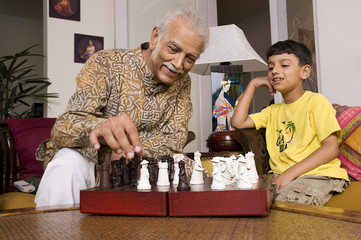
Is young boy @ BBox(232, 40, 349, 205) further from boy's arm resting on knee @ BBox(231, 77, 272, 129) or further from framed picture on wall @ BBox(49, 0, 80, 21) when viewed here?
framed picture on wall @ BBox(49, 0, 80, 21)

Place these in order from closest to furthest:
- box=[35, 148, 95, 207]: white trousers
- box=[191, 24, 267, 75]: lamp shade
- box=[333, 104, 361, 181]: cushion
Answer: box=[35, 148, 95, 207]: white trousers
box=[333, 104, 361, 181]: cushion
box=[191, 24, 267, 75]: lamp shade

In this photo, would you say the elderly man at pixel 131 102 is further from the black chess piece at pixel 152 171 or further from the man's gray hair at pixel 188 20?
the black chess piece at pixel 152 171

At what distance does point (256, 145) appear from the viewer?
194 cm

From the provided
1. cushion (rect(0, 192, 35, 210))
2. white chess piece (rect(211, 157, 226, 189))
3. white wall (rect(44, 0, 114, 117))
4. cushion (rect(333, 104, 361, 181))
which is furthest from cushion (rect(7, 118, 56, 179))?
cushion (rect(333, 104, 361, 181))

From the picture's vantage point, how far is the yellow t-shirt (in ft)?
5.65

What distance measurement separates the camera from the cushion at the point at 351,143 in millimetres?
1874

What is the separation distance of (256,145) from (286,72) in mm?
450

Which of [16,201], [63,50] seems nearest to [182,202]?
[16,201]

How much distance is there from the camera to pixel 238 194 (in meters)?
0.72

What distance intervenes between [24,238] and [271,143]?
1630mm

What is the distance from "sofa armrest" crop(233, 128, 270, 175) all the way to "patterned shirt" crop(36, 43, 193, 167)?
38 centimetres

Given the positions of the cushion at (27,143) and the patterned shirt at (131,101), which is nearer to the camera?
the patterned shirt at (131,101)

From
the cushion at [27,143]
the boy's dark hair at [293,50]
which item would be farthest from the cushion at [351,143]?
the cushion at [27,143]

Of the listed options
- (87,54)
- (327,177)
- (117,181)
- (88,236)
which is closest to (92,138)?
(117,181)
